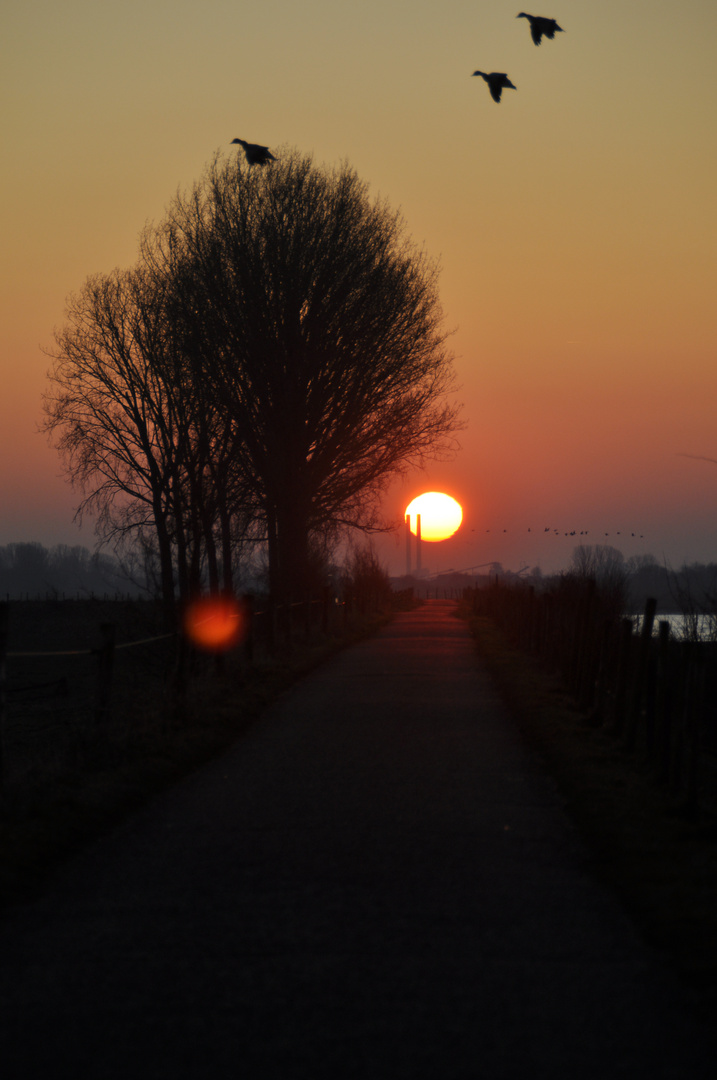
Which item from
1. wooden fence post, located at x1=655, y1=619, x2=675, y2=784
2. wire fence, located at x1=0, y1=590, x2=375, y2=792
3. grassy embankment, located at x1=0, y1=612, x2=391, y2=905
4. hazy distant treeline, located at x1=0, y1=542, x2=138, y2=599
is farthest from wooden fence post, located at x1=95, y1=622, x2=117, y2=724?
hazy distant treeline, located at x1=0, y1=542, x2=138, y2=599

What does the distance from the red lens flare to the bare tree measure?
7902mm

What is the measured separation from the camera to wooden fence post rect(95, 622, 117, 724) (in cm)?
937

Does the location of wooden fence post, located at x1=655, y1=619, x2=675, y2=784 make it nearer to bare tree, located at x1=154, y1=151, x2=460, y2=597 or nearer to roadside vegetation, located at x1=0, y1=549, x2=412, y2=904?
roadside vegetation, located at x1=0, y1=549, x2=412, y2=904

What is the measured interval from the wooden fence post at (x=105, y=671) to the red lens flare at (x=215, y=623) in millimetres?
3516

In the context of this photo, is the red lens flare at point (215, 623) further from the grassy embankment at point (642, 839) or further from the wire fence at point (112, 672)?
the grassy embankment at point (642, 839)

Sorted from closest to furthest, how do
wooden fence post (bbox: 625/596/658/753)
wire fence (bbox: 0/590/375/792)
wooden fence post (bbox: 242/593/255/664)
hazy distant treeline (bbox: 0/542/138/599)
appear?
wire fence (bbox: 0/590/375/792) < wooden fence post (bbox: 625/596/658/753) < wooden fence post (bbox: 242/593/255/664) < hazy distant treeline (bbox: 0/542/138/599)

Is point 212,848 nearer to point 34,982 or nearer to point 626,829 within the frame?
point 34,982

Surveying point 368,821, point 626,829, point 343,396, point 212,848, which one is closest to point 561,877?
point 626,829

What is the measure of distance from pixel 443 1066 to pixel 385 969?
857mm

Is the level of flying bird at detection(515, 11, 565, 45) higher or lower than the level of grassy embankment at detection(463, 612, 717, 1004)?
higher

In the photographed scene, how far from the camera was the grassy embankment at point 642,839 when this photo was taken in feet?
15.3

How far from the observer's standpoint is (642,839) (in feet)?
21.6

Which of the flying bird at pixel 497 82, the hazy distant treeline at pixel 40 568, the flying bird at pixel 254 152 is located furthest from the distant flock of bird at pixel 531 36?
the hazy distant treeline at pixel 40 568

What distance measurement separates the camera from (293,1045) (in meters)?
3.51
